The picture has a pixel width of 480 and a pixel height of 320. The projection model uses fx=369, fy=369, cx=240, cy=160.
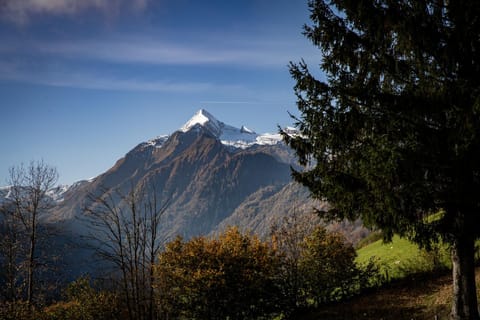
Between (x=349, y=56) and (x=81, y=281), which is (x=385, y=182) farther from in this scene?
(x=81, y=281)

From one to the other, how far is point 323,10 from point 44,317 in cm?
1591

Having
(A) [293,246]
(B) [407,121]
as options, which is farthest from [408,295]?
(B) [407,121]

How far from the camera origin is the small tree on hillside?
30.1 ft

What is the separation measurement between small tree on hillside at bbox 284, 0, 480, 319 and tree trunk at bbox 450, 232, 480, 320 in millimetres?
27

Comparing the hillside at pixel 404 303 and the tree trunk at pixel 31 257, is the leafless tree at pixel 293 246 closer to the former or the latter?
the hillside at pixel 404 303

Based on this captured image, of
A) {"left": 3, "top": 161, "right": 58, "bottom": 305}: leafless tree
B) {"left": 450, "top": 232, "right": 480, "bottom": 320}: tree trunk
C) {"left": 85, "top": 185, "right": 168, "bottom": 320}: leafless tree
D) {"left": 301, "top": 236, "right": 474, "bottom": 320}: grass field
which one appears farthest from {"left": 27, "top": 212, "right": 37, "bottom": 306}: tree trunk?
{"left": 450, "top": 232, "right": 480, "bottom": 320}: tree trunk

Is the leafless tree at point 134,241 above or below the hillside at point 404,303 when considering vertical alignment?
above

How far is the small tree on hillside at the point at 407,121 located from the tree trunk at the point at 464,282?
0.09 ft

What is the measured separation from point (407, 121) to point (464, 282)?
4.72m

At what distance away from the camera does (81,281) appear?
17.5 metres

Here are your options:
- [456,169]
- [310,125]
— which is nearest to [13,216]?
[310,125]

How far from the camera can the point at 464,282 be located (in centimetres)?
1009

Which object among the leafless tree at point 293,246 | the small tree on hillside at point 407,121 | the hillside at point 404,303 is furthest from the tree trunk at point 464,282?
the leafless tree at point 293,246

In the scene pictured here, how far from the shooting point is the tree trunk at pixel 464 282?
392 inches
